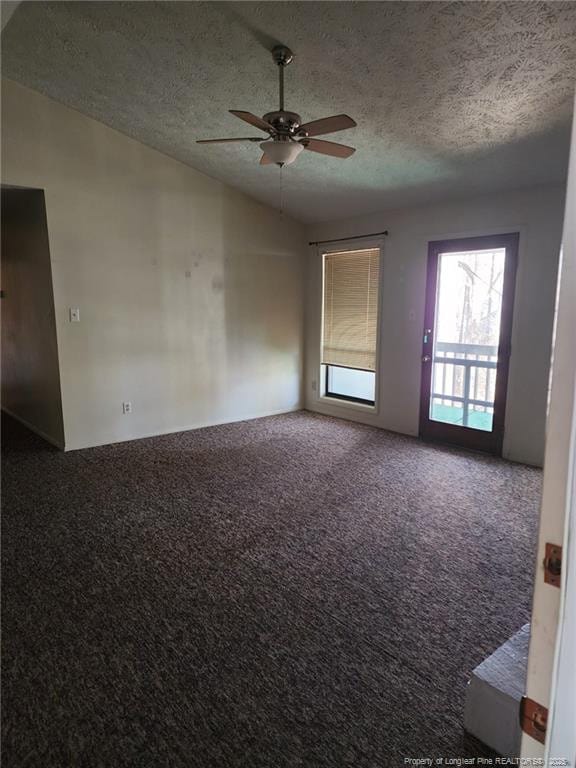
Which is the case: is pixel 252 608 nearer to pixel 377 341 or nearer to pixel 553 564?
pixel 553 564

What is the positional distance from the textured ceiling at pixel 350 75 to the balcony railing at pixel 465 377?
4.93 ft

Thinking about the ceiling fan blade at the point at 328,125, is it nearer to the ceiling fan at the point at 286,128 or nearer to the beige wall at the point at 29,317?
the ceiling fan at the point at 286,128

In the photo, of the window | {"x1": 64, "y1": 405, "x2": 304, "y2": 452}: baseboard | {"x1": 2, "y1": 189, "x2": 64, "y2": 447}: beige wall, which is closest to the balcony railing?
the window

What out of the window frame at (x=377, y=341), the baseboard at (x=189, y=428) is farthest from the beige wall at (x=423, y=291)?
the baseboard at (x=189, y=428)

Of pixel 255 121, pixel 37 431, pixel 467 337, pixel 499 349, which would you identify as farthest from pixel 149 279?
pixel 499 349

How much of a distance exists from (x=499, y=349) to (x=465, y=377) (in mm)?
454

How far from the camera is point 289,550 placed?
2609mm

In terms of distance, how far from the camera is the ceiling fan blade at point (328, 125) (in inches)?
93.7

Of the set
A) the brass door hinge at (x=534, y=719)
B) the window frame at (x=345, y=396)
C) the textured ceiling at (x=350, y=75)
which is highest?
the textured ceiling at (x=350, y=75)

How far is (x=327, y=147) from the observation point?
2.79m

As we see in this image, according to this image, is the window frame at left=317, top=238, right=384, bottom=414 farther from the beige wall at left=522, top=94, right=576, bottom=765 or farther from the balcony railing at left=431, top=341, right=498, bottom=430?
the beige wall at left=522, top=94, right=576, bottom=765

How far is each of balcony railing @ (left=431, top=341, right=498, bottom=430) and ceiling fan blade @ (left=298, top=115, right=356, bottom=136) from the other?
2.66 meters

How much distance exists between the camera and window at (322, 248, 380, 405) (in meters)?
5.28

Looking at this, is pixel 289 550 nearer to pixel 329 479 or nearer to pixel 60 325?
pixel 329 479
